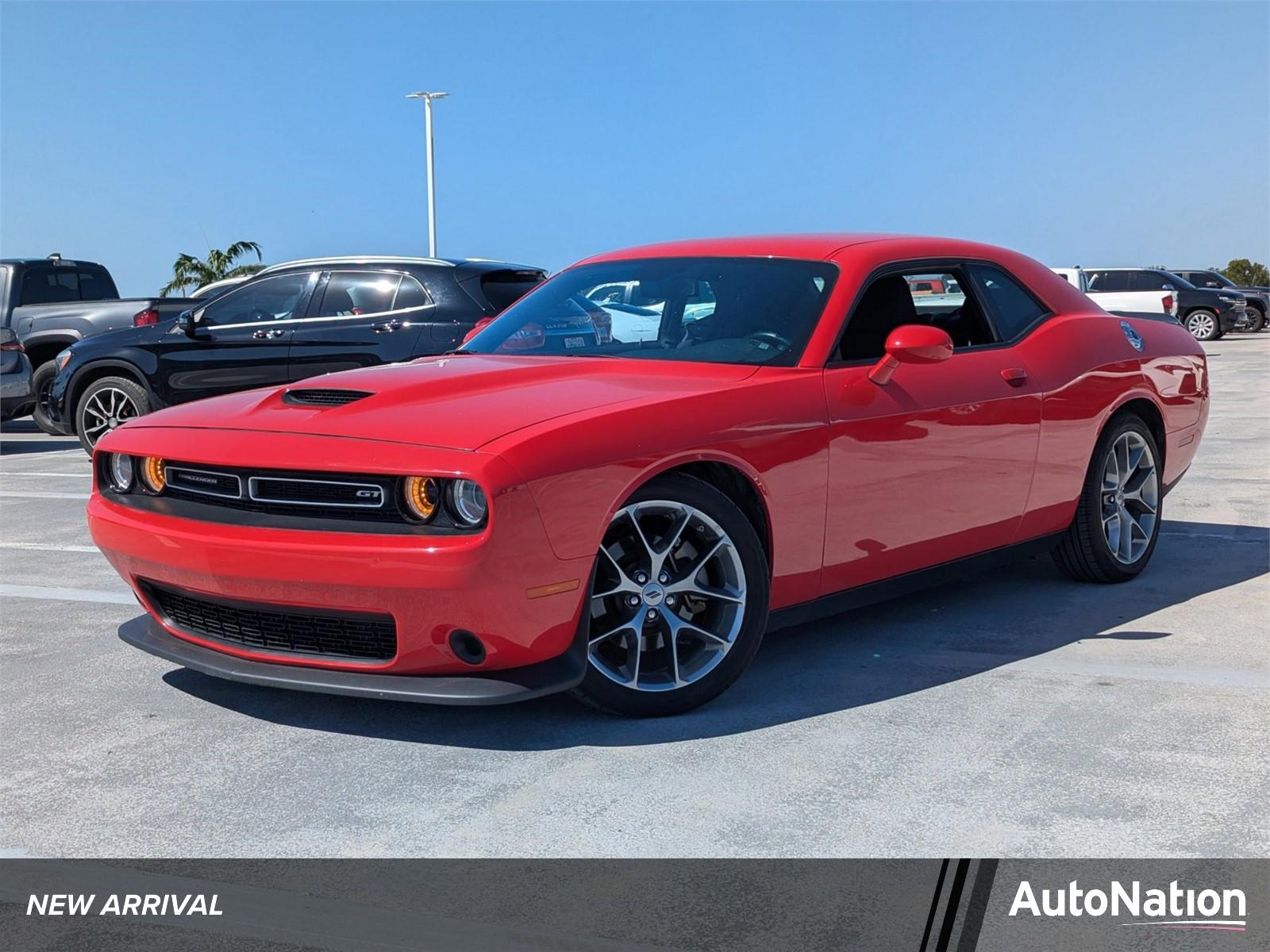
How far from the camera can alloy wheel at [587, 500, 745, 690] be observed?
4023 millimetres

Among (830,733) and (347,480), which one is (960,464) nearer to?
(830,733)

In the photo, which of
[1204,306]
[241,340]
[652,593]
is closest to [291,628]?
[652,593]

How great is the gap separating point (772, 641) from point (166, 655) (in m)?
2.05

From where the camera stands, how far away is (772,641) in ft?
16.6

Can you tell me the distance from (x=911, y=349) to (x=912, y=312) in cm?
58

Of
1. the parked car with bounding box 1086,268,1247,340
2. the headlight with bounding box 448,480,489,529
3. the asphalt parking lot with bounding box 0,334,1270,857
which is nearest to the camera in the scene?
the asphalt parking lot with bounding box 0,334,1270,857

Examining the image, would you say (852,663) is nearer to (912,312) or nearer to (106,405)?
(912,312)

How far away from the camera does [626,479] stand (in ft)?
12.7

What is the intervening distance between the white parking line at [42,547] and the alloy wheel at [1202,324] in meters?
28.3

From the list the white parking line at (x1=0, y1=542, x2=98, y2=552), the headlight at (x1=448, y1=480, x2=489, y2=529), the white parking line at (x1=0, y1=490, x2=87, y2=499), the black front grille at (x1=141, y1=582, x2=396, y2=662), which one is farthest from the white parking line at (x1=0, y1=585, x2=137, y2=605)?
the white parking line at (x1=0, y1=490, x2=87, y2=499)

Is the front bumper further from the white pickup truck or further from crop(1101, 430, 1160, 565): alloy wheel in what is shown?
the white pickup truck

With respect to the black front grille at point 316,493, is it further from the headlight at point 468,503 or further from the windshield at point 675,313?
the windshield at point 675,313

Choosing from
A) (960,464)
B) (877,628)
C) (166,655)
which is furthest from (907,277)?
(166,655)

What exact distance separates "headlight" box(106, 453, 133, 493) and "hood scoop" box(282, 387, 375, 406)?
527 mm
